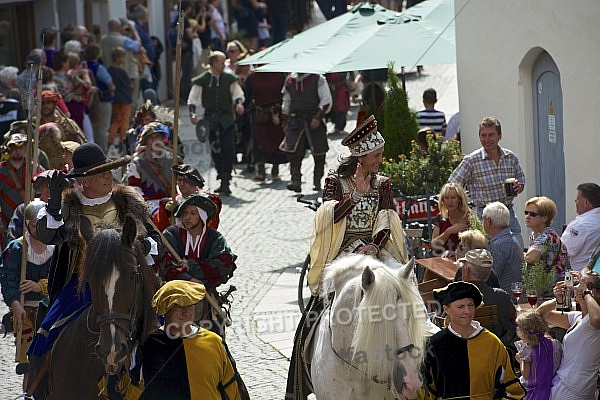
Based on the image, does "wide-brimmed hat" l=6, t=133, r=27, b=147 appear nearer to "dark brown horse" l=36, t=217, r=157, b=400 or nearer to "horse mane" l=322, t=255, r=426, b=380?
→ "dark brown horse" l=36, t=217, r=157, b=400

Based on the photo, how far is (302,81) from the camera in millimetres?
20828

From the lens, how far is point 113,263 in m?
7.99

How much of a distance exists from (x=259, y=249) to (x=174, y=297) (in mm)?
9913

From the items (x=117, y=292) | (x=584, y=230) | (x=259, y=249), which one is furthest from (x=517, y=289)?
(x=259, y=249)

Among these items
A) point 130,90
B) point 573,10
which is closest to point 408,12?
point 573,10

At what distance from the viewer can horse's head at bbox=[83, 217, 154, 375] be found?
7812 mm

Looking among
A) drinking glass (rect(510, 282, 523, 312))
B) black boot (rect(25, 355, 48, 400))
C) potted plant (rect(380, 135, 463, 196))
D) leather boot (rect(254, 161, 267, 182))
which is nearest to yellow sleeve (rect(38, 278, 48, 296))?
black boot (rect(25, 355, 48, 400))

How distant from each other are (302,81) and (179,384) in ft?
43.4

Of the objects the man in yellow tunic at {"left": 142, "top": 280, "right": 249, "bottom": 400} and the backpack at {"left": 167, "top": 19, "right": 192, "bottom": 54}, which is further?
the backpack at {"left": 167, "top": 19, "right": 192, "bottom": 54}

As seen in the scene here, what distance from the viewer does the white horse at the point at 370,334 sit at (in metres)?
7.72

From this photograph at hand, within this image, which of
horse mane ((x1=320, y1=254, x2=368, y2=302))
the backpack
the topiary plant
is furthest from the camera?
the backpack

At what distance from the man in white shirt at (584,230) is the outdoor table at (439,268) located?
3.56 ft

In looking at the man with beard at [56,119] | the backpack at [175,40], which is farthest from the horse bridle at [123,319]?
the backpack at [175,40]

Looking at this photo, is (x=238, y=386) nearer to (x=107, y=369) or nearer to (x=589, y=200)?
(x=107, y=369)
